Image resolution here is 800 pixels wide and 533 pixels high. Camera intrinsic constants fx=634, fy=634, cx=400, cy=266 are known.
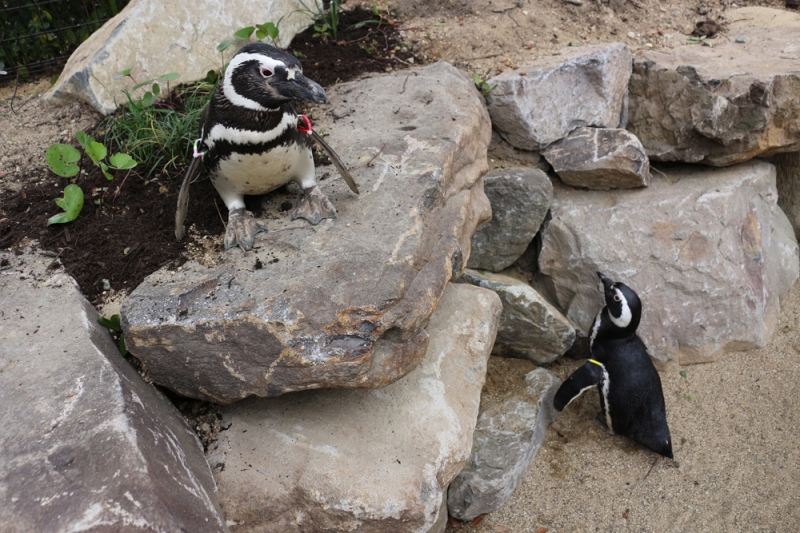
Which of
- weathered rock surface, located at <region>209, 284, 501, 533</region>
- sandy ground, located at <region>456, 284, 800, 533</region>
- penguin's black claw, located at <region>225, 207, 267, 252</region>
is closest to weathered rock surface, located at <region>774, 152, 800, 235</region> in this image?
sandy ground, located at <region>456, 284, 800, 533</region>

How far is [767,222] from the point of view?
11.8 feet

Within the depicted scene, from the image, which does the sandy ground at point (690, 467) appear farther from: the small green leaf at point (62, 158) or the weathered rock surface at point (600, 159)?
the small green leaf at point (62, 158)

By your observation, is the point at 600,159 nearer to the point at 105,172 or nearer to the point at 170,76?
the point at 170,76

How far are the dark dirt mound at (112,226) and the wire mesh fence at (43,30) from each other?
5.10 ft

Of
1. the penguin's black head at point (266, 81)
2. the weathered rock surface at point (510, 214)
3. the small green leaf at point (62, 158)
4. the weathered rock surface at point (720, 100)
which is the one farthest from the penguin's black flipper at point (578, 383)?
the small green leaf at point (62, 158)

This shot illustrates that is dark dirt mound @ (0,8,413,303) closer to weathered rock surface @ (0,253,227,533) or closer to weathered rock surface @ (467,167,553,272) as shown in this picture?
weathered rock surface @ (0,253,227,533)

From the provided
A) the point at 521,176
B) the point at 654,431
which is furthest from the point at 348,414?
the point at 521,176

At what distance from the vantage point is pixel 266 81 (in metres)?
1.98

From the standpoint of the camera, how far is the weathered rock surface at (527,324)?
314 cm

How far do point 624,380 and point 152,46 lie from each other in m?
2.79

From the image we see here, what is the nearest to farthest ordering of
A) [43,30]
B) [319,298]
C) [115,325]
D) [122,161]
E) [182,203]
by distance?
[319,298] < [115,325] < [182,203] < [122,161] < [43,30]

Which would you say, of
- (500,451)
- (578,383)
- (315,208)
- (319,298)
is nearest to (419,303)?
(319,298)

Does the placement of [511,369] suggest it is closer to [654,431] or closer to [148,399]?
[654,431]

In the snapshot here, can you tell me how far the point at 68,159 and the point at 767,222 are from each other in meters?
3.57
